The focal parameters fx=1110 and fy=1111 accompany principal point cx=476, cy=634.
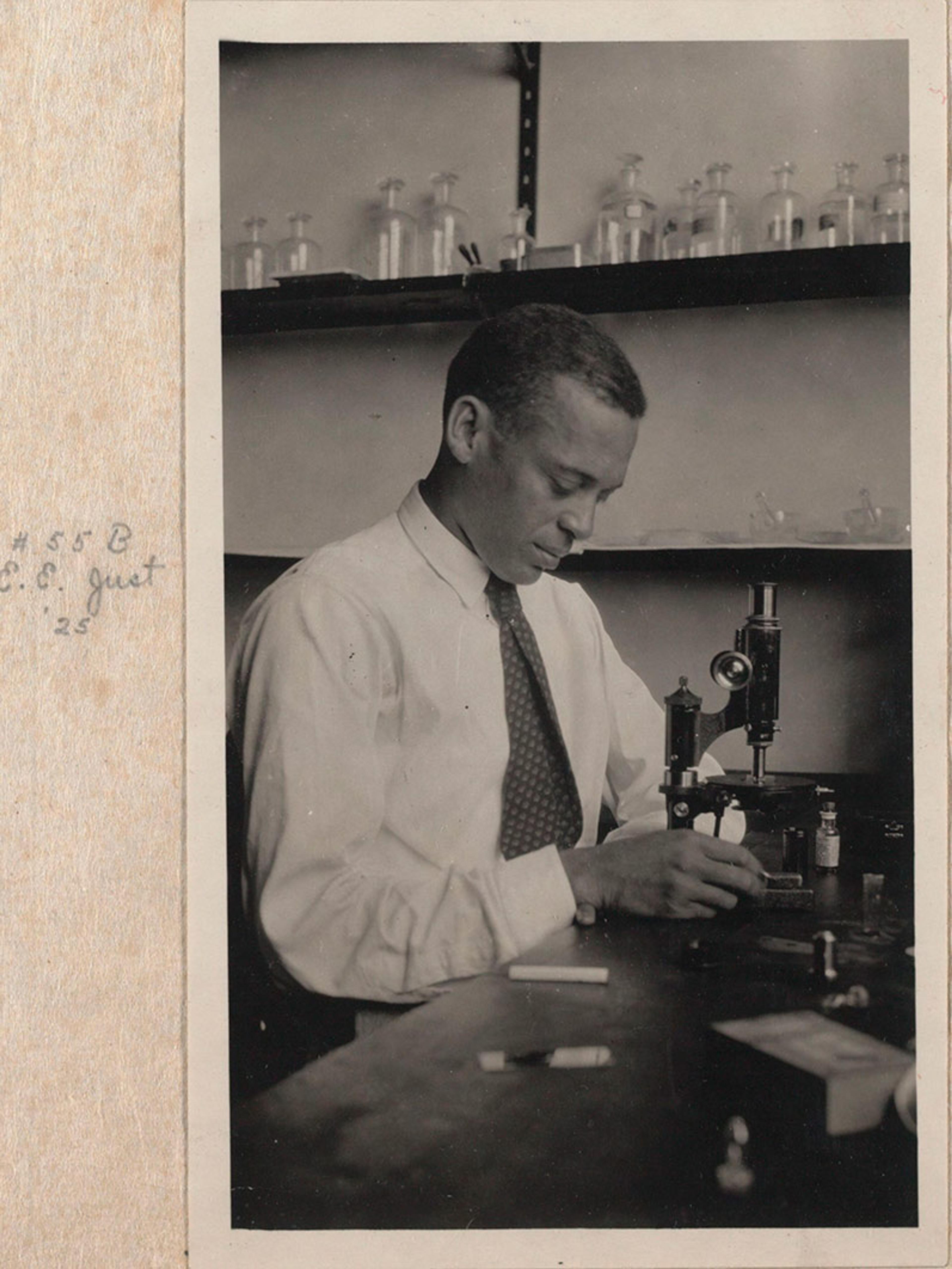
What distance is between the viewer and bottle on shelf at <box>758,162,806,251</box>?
1.32 meters

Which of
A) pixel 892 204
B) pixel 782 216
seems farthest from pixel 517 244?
pixel 892 204

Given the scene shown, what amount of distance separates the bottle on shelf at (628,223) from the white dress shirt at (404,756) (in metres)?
0.39

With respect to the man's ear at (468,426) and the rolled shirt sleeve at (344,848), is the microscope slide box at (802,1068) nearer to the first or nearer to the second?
the rolled shirt sleeve at (344,848)

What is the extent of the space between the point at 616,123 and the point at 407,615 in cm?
64

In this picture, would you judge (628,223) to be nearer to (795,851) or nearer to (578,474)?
(578,474)

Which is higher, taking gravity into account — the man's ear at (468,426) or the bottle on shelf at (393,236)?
the bottle on shelf at (393,236)

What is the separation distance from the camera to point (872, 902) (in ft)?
4.36

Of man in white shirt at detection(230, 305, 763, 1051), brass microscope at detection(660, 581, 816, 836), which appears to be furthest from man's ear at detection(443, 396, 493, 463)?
brass microscope at detection(660, 581, 816, 836)

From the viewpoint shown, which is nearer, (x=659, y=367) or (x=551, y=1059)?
(x=551, y=1059)

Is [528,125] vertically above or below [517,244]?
above

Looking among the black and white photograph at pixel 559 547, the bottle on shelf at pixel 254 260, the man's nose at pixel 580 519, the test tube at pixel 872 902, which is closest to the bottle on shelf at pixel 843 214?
the black and white photograph at pixel 559 547

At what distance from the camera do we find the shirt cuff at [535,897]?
1264mm

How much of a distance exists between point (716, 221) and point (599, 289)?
17 centimetres

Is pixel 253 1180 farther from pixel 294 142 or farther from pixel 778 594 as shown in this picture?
pixel 294 142
